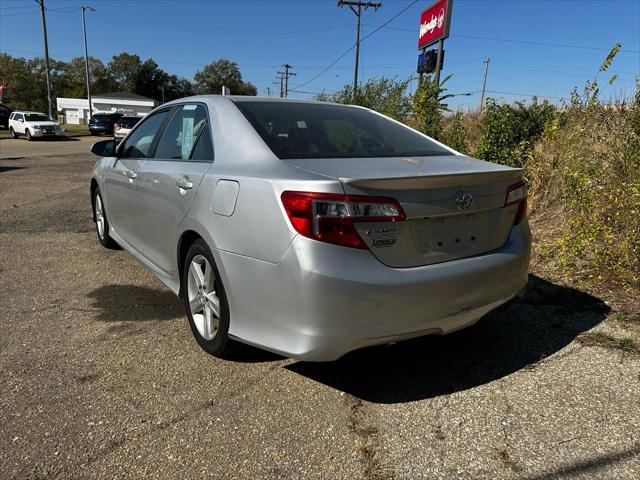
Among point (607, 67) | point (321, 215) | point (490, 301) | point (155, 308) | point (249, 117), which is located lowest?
point (155, 308)

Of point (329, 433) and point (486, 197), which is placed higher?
point (486, 197)

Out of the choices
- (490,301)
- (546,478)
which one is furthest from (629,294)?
(546,478)

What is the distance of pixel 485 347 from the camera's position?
10.8 ft

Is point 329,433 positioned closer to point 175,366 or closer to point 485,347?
point 175,366

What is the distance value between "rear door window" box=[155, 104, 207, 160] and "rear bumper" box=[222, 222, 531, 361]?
116 cm

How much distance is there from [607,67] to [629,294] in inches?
108

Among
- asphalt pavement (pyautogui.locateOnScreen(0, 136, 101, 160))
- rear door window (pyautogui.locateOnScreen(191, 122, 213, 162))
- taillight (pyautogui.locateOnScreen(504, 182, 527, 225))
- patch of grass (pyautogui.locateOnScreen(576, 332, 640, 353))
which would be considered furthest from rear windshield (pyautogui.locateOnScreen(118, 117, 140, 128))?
patch of grass (pyautogui.locateOnScreen(576, 332, 640, 353))

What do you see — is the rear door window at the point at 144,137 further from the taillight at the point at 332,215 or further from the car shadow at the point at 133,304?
the taillight at the point at 332,215

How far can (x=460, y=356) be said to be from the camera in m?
3.15

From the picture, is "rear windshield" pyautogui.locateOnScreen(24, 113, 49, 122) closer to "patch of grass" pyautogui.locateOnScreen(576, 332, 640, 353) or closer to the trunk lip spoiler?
the trunk lip spoiler

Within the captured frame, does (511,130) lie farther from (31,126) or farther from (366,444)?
(31,126)

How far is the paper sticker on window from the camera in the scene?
342 centimetres

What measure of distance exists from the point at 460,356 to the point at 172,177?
219 cm

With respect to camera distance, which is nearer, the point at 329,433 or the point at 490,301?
the point at 329,433
